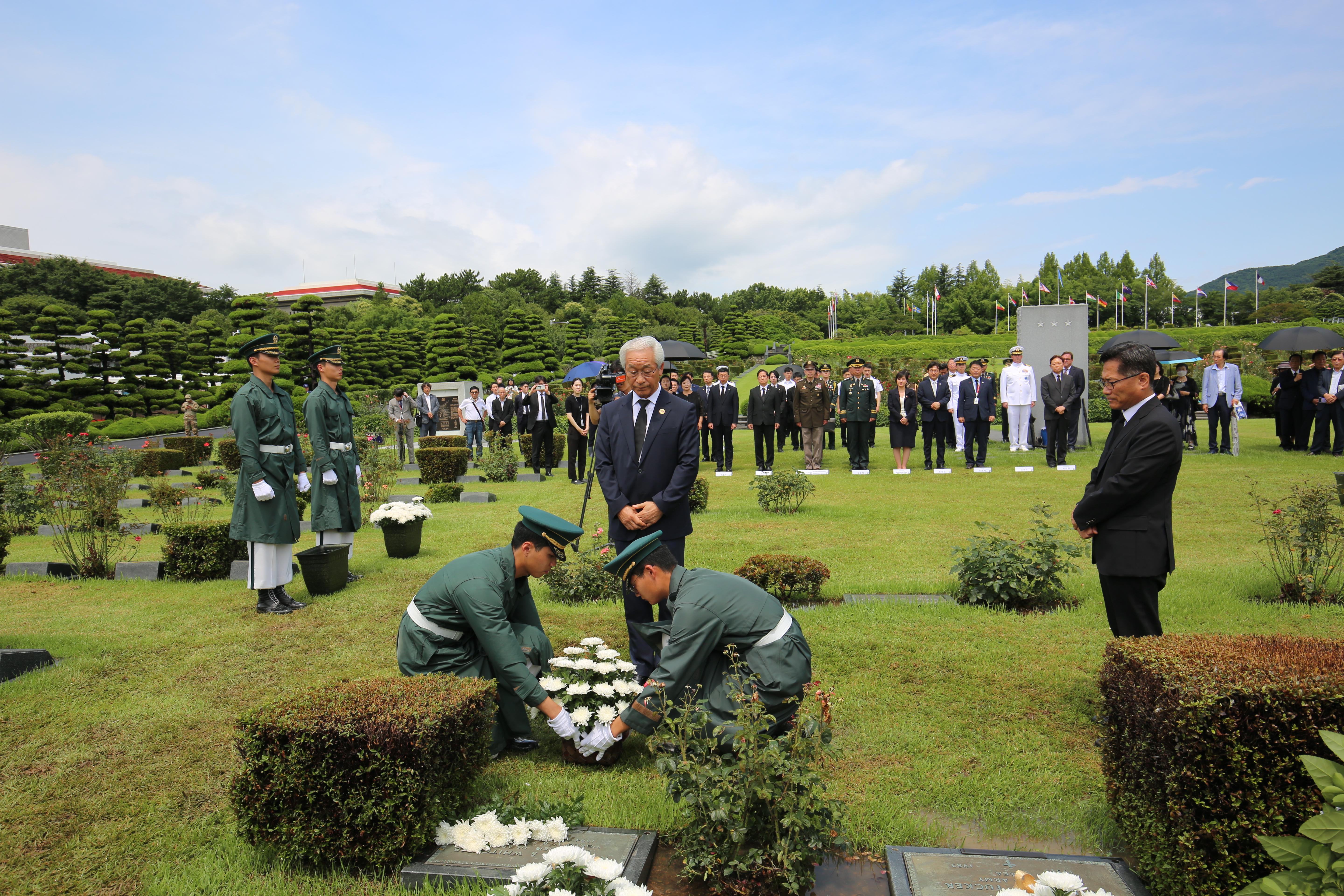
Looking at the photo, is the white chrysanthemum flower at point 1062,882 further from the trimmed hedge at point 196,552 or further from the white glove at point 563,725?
the trimmed hedge at point 196,552

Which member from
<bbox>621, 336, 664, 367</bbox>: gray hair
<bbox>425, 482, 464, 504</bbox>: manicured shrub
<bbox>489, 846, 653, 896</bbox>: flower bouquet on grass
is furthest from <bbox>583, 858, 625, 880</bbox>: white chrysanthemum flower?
<bbox>425, 482, 464, 504</bbox>: manicured shrub

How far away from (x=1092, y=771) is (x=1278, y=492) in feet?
29.6

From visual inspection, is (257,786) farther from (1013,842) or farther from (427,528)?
(427,528)

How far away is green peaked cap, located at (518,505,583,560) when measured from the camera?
12.1 feet

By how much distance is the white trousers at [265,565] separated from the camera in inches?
245

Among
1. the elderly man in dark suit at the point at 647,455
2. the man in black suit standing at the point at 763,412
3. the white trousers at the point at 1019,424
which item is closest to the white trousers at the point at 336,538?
the elderly man in dark suit at the point at 647,455

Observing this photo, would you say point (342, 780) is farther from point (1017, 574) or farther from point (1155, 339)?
point (1155, 339)

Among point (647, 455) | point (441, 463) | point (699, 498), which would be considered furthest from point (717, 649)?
point (441, 463)

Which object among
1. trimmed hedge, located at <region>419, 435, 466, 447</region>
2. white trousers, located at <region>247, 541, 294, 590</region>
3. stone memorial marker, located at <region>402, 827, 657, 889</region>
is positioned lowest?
stone memorial marker, located at <region>402, 827, 657, 889</region>

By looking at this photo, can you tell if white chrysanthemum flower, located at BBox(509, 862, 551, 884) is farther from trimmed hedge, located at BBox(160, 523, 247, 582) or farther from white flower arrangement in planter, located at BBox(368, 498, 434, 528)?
trimmed hedge, located at BBox(160, 523, 247, 582)

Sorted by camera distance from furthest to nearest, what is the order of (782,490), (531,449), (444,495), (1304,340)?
(531,449) < (1304,340) < (444,495) < (782,490)

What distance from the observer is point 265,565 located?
6238 mm

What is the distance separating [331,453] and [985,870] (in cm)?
627

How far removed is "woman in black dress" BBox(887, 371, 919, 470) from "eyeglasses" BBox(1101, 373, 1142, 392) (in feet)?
31.5
